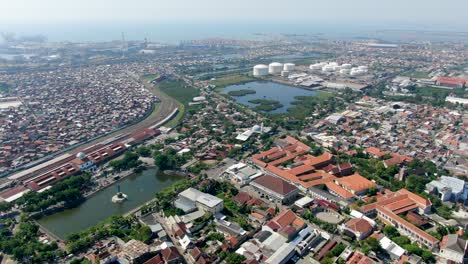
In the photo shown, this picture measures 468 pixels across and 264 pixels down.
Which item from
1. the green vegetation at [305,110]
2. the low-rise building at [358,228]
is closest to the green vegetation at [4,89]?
the green vegetation at [305,110]

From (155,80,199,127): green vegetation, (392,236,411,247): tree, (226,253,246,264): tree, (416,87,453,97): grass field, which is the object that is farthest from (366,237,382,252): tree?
(416,87,453,97): grass field

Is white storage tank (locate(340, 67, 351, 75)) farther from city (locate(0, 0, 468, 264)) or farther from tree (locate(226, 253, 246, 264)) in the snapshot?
tree (locate(226, 253, 246, 264))

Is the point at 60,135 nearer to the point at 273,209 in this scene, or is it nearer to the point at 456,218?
the point at 273,209

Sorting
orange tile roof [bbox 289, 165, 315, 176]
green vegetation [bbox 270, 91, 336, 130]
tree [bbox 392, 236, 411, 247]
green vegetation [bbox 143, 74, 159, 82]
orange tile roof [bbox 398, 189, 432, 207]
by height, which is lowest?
tree [bbox 392, 236, 411, 247]

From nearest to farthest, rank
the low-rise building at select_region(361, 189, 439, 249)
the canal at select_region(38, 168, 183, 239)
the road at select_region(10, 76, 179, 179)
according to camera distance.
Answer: the low-rise building at select_region(361, 189, 439, 249) → the canal at select_region(38, 168, 183, 239) → the road at select_region(10, 76, 179, 179)

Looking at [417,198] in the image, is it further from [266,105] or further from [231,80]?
[231,80]

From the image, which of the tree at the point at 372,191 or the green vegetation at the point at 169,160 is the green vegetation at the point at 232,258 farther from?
the green vegetation at the point at 169,160

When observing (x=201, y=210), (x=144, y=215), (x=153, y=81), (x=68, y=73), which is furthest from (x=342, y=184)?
(x=68, y=73)

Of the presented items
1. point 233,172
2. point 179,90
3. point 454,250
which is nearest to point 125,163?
point 233,172
